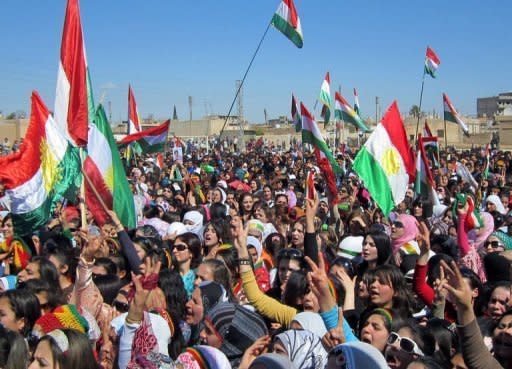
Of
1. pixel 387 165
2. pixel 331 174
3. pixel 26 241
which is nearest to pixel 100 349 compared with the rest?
pixel 26 241

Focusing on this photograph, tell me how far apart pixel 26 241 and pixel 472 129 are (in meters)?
65.6

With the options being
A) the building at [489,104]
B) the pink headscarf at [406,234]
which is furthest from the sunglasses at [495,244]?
the building at [489,104]

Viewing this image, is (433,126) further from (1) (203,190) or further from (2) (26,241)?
(2) (26,241)

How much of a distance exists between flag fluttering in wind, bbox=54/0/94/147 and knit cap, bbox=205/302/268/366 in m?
3.50

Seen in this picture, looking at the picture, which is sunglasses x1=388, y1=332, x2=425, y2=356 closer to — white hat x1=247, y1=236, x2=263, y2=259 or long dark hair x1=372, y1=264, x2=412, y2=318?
long dark hair x1=372, y1=264, x2=412, y2=318

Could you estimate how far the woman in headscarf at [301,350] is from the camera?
2.90m

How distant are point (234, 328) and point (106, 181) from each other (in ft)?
11.6

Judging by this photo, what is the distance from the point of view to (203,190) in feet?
43.5

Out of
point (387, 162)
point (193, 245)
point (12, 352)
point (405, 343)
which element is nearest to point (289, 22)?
point (387, 162)

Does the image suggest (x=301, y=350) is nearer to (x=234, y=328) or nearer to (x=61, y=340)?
(x=234, y=328)

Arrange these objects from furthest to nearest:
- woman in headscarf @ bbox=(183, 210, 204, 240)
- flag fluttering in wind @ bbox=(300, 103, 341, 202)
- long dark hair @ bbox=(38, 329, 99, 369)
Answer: flag fluttering in wind @ bbox=(300, 103, 341, 202) < woman in headscarf @ bbox=(183, 210, 204, 240) < long dark hair @ bbox=(38, 329, 99, 369)

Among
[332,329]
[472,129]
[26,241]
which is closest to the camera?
[332,329]

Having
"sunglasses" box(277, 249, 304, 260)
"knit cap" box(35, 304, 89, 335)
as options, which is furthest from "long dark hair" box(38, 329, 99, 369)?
"sunglasses" box(277, 249, 304, 260)

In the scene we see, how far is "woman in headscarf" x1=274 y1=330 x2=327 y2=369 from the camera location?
2900 mm
